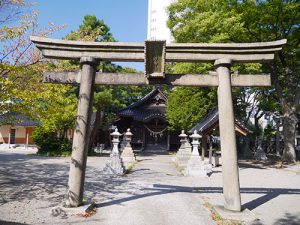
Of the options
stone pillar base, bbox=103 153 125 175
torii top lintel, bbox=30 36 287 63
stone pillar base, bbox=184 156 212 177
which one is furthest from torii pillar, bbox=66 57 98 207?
stone pillar base, bbox=184 156 212 177

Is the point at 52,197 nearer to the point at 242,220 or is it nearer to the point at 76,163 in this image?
the point at 76,163

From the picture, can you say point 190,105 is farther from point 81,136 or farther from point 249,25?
point 81,136

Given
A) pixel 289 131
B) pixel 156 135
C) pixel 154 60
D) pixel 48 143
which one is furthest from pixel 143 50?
pixel 156 135

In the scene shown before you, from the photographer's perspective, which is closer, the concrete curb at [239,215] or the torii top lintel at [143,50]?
the concrete curb at [239,215]

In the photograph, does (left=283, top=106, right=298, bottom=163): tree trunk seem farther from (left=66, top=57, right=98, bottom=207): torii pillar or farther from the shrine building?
(left=66, top=57, right=98, bottom=207): torii pillar

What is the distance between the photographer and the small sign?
739 centimetres

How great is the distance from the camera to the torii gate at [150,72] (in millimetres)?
7312

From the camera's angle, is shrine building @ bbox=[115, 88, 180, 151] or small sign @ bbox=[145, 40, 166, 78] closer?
small sign @ bbox=[145, 40, 166, 78]

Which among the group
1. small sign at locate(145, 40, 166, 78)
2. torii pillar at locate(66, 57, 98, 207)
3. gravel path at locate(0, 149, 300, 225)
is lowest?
gravel path at locate(0, 149, 300, 225)

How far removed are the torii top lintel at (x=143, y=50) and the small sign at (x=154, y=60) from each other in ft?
0.70

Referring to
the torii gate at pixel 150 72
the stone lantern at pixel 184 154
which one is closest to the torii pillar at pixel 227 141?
the torii gate at pixel 150 72

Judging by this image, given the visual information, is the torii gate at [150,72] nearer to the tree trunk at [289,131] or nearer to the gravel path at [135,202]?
the gravel path at [135,202]

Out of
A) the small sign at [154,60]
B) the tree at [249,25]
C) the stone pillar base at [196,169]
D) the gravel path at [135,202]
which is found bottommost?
the gravel path at [135,202]

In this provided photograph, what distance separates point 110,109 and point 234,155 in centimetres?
2813
